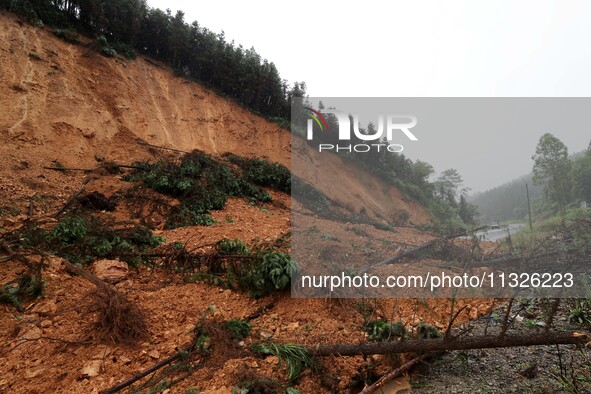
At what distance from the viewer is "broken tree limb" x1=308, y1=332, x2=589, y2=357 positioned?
2.75 meters

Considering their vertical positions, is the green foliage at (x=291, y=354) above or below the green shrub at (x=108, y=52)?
below

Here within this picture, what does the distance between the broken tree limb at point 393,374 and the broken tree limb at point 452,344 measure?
19 centimetres

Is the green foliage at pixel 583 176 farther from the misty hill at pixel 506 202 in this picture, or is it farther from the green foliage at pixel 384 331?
the green foliage at pixel 384 331

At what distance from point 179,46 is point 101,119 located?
8.10 m

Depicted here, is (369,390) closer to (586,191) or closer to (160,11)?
(586,191)

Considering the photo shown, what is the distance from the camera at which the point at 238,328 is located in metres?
3.48

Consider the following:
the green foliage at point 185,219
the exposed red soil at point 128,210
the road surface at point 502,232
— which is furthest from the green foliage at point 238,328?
the green foliage at point 185,219

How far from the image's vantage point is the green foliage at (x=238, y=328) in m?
3.43

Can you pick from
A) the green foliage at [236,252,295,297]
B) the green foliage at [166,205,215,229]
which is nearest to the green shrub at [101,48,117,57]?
the green foliage at [166,205,215,229]

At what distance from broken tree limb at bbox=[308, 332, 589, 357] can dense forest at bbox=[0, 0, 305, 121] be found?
55.1 ft

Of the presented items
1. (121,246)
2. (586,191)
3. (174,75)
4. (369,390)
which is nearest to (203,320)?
(369,390)

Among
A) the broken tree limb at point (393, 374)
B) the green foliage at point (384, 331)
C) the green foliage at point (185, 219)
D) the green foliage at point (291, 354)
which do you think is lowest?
the broken tree limb at point (393, 374)

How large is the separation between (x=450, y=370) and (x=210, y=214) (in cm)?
Result: 649

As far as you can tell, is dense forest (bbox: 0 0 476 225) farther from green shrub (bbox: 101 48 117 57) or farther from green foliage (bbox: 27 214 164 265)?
green foliage (bbox: 27 214 164 265)
